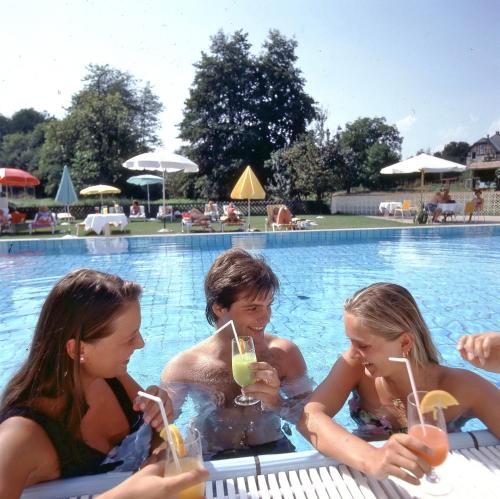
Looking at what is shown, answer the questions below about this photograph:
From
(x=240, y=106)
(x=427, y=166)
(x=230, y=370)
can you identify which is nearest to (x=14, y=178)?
(x=427, y=166)

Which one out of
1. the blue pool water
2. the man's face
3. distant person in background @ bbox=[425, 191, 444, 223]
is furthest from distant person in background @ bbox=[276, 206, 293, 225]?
the man's face

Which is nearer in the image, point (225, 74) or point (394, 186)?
point (225, 74)

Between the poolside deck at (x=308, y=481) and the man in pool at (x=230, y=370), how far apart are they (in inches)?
35.6

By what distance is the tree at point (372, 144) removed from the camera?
153 feet

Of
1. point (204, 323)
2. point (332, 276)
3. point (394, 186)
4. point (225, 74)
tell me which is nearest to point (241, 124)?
point (225, 74)

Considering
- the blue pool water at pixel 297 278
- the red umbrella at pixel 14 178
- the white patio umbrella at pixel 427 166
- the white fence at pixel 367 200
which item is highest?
the white patio umbrella at pixel 427 166

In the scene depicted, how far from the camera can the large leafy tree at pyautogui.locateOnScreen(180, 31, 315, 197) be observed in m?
34.4

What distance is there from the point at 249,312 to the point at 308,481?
3.53 feet

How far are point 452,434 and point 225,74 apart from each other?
120 feet

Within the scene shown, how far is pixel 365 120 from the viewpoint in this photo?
66.7 metres

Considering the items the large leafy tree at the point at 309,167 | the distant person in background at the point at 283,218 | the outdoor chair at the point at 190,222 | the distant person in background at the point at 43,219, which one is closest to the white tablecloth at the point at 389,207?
the large leafy tree at the point at 309,167

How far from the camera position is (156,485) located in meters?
1.13

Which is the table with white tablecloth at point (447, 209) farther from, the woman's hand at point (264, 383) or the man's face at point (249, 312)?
the woman's hand at point (264, 383)

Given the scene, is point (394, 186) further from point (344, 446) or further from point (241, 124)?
point (344, 446)
